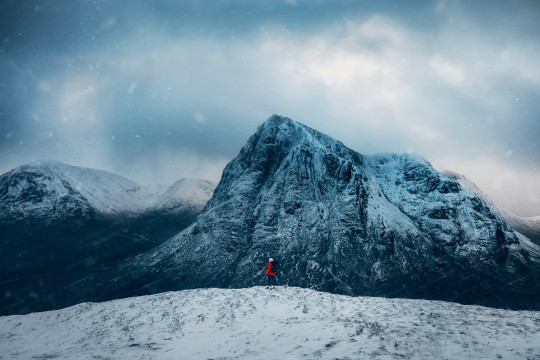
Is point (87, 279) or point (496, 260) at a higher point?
point (496, 260)

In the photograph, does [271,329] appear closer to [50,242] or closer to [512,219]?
[50,242]

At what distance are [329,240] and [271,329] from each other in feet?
190

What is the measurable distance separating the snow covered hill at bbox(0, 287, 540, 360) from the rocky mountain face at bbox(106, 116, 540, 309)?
4104 centimetres

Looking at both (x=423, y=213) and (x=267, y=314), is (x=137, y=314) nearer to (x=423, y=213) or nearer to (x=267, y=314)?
(x=267, y=314)

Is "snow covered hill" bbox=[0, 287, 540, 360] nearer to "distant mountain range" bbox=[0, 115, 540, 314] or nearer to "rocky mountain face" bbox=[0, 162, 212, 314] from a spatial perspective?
"distant mountain range" bbox=[0, 115, 540, 314]

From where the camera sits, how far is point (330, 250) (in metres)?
66.9

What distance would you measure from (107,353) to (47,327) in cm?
1135

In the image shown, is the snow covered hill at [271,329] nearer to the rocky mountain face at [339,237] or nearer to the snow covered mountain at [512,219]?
the rocky mountain face at [339,237]

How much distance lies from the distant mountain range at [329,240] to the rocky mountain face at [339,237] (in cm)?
29

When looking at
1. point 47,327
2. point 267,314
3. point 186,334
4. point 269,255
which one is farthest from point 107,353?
point 269,255

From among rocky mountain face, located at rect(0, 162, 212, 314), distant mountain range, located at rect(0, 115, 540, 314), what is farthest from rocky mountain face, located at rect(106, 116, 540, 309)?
rocky mountain face, located at rect(0, 162, 212, 314)

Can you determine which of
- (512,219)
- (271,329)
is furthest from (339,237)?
(512,219)

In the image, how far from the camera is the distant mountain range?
6072 centimetres

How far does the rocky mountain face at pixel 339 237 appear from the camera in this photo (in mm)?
60250
